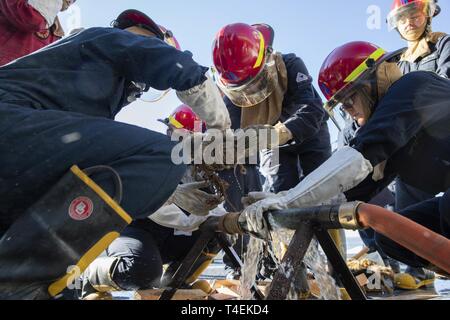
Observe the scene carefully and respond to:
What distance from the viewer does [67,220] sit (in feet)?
4.79

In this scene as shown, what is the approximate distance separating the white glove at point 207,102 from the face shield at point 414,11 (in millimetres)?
2655

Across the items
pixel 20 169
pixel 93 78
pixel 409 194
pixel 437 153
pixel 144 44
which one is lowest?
pixel 409 194

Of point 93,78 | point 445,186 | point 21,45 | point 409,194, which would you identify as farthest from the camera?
point 409,194

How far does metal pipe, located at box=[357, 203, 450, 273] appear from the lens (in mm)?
1197

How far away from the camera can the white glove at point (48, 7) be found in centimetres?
289

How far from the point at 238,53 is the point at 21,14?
1567 mm

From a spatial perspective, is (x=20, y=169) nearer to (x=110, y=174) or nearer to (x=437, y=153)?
(x=110, y=174)

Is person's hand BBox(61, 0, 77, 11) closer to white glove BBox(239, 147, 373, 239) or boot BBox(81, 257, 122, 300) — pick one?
boot BBox(81, 257, 122, 300)

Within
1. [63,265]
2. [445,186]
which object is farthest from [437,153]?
[63,265]

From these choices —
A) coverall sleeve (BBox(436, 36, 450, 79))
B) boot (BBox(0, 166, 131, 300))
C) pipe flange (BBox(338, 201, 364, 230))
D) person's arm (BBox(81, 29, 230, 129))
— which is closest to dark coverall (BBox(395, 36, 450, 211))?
coverall sleeve (BBox(436, 36, 450, 79))

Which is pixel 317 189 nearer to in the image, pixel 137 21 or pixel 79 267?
pixel 79 267

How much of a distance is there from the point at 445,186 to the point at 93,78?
1.91 m

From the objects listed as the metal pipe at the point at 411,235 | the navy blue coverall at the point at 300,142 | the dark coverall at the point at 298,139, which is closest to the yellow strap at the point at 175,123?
the dark coverall at the point at 298,139

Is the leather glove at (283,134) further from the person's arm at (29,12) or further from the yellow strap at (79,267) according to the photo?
the yellow strap at (79,267)
